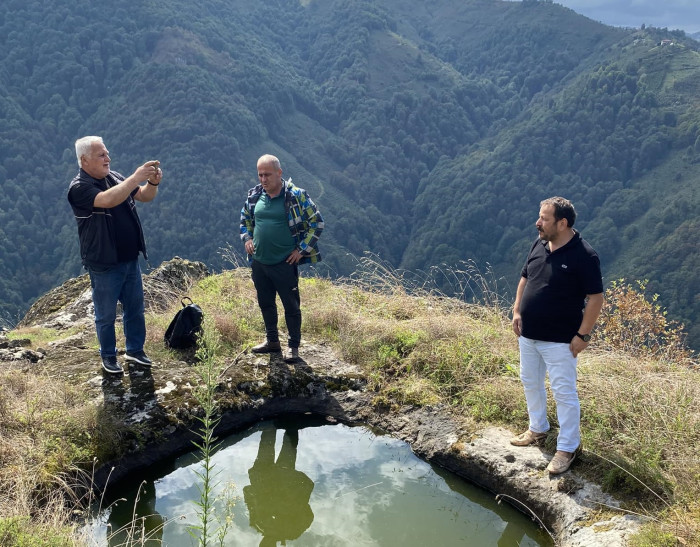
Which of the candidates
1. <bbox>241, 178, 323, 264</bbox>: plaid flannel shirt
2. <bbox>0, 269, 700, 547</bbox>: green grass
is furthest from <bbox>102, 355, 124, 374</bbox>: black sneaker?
<bbox>241, 178, 323, 264</bbox>: plaid flannel shirt

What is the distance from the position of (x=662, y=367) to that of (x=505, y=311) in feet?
6.44

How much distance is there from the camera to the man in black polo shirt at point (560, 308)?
137 inches

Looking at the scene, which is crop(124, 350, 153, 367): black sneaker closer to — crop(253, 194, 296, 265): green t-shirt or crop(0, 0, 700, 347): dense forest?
crop(253, 194, 296, 265): green t-shirt

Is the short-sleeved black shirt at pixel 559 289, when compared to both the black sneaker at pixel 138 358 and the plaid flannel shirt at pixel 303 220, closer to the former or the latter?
the plaid flannel shirt at pixel 303 220

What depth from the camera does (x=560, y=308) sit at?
3.59 metres

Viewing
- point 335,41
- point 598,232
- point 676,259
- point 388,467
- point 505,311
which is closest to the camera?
point 388,467

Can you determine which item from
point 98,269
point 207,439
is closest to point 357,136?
point 98,269

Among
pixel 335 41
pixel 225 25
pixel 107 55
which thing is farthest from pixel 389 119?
pixel 107 55

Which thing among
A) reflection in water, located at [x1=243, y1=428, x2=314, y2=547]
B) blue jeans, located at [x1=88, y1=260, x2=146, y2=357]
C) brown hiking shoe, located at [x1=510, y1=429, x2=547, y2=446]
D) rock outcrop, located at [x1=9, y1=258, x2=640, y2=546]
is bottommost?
reflection in water, located at [x1=243, y1=428, x2=314, y2=547]

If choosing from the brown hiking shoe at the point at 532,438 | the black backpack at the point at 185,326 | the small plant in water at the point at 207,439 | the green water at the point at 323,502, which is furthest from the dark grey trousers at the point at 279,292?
the brown hiking shoe at the point at 532,438

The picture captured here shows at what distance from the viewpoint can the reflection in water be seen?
3.57 m

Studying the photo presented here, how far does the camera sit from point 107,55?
4156 inches

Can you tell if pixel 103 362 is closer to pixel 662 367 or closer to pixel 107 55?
pixel 662 367

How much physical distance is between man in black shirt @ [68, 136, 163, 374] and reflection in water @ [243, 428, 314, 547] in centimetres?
142
